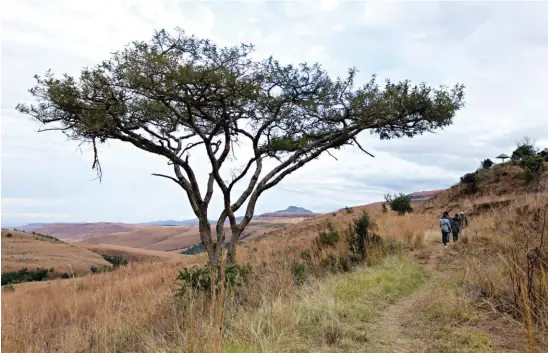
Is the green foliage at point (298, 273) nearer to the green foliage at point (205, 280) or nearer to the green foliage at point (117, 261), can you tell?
the green foliage at point (205, 280)

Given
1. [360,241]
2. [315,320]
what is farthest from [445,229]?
[315,320]

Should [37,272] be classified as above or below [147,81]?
below

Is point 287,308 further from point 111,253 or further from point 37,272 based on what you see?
point 111,253

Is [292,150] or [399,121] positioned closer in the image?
[292,150]

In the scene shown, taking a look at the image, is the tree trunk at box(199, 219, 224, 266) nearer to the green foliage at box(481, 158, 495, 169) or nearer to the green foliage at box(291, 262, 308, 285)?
the green foliage at box(291, 262, 308, 285)

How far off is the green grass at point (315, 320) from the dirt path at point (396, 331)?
0.49 ft

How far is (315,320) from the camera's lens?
541 cm

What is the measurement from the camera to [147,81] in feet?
34.1

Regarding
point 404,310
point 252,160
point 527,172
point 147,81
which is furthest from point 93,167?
point 527,172

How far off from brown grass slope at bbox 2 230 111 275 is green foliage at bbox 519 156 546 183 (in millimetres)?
33398

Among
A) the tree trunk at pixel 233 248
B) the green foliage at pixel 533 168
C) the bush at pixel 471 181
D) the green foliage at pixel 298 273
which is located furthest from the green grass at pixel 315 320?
the bush at pixel 471 181

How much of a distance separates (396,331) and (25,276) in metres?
27.8

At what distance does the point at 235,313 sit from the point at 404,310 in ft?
8.80

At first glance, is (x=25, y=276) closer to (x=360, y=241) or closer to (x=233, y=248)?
(x=233, y=248)
